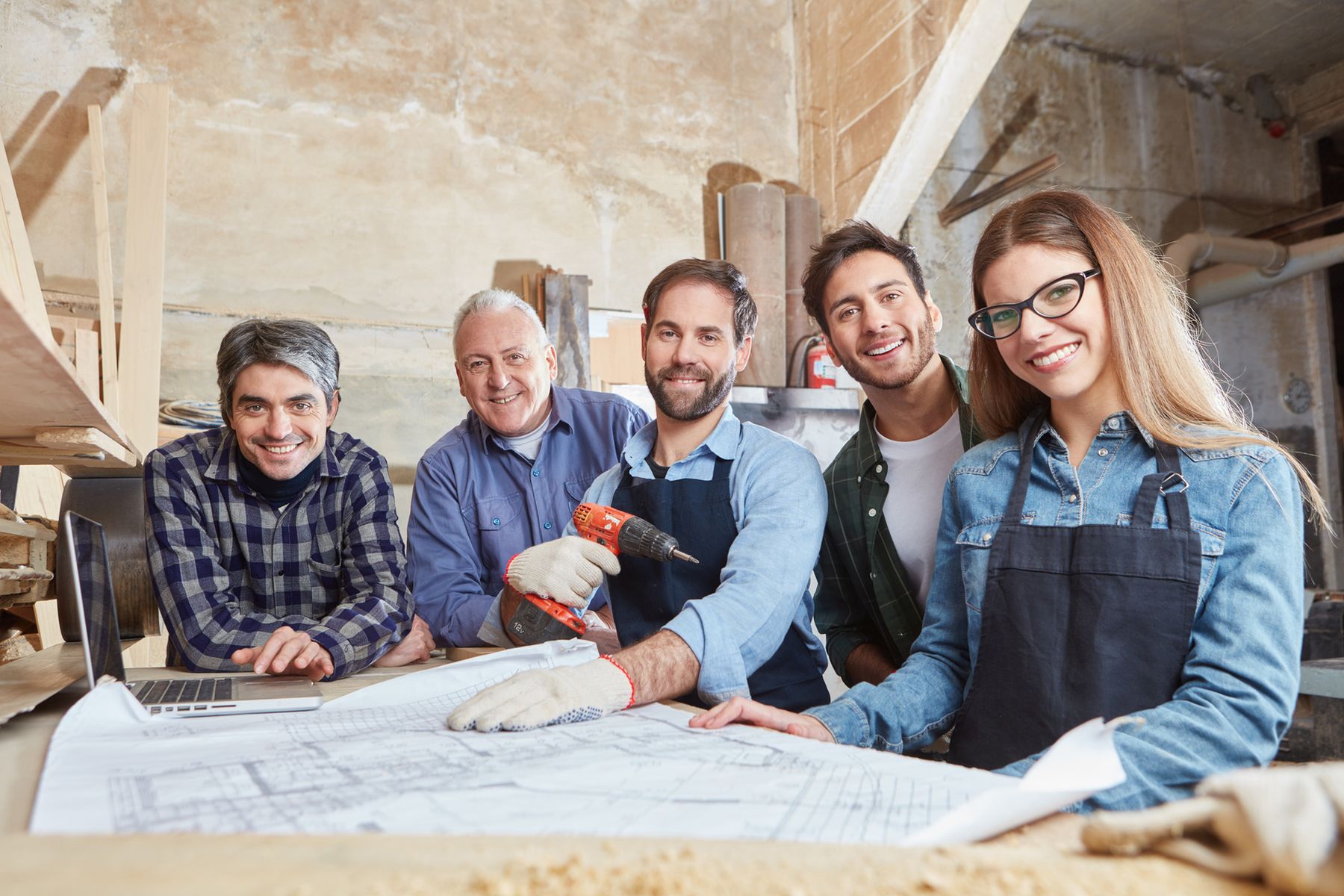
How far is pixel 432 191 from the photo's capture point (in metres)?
5.59

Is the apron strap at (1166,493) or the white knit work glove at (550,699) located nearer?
the white knit work glove at (550,699)

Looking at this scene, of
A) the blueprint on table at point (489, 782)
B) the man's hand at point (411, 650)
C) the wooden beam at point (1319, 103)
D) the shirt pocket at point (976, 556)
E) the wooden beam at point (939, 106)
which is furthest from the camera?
the wooden beam at point (1319, 103)

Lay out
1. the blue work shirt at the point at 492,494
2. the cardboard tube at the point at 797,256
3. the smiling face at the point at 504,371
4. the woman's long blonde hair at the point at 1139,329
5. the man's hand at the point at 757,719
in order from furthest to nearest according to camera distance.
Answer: the cardboard tube at the point at 797,256
the smiling face at the point at 504,371
the blue work shirt at the point at 492,494
the woman's long blonde hair at the point at 1139,329
the man's hand at the point at 757,719

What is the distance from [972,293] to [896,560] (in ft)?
2.40

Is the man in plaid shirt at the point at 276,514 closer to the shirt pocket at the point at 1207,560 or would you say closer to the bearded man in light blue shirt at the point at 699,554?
the bearded man in light blue shirt at the point at 699,554

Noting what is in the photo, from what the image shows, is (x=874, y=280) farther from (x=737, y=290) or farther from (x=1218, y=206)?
(x=1218, y=206)

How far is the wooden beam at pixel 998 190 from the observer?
5.92 metres

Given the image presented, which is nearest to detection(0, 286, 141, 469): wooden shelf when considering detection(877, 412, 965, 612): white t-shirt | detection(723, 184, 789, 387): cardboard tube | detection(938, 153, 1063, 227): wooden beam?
detection(877, 412, 965, 612): white t-shirt

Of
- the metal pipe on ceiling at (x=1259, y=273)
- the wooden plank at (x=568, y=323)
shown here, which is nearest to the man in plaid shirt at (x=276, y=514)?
the wooden plank at (x=568, y=323)

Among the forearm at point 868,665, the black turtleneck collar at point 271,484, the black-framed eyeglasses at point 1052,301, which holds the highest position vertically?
the black-framed eyeglasses at point 1052,301

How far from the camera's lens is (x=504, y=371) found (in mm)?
3330

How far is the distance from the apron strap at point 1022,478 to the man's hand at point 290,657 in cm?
154

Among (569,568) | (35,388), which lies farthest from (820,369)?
(35,388)

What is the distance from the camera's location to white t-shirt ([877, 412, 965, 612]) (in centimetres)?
236
